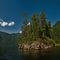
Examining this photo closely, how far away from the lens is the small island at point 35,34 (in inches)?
5704

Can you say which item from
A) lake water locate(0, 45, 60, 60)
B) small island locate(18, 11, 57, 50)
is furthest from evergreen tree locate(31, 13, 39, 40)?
lake water locate(0, 45, 60, 60)

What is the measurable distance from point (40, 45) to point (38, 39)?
377 inches

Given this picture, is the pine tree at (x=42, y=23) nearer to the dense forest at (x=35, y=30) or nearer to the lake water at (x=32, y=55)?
the dense forest at (x=35, y=30)

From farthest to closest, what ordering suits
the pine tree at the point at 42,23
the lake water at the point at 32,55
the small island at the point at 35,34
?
the pine tree at the point at 42,23 → the small island at the point at 35,34 → the lake water at the point at 32,55

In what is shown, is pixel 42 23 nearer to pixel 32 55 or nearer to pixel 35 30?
pixel 35 30

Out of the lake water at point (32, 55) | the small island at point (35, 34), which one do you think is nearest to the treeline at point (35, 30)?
the small island at point (35, 34)

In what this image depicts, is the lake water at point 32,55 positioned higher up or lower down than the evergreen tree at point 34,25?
lower down

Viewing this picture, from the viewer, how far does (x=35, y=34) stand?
15238cm

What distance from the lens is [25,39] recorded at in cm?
15688

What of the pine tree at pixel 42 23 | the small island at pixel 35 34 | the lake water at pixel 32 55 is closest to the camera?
the lake water at pixel 32 55

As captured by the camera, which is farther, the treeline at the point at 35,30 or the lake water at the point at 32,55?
the treeline at the point at 35,30

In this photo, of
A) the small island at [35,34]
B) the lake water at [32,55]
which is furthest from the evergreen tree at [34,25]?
the lake water at [32,55]

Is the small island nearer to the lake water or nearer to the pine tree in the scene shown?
the pine tree

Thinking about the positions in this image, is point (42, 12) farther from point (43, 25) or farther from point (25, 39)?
point (25, 39)
